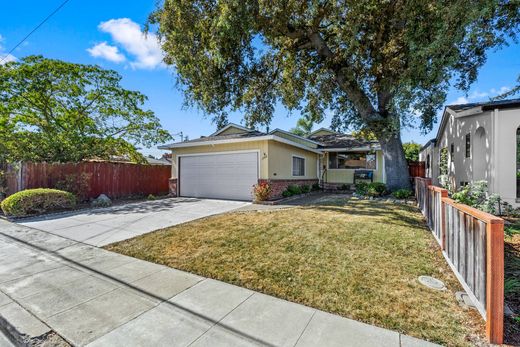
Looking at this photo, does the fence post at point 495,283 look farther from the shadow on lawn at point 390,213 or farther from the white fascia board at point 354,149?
the white fascia board at point 354,149

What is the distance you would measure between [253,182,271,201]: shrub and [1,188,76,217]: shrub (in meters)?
7.27

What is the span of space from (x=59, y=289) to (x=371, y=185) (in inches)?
470

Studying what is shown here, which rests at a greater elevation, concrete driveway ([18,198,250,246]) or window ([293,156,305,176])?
window ([293,156,305,176])

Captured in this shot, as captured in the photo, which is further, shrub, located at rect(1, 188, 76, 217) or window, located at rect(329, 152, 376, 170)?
window, located at rect(329, 152, 376, 170)

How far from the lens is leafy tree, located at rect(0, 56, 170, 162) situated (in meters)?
12.0

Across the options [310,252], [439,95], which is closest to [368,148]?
[439,95]

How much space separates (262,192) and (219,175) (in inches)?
116

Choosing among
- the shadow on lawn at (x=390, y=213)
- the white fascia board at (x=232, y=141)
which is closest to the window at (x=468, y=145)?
the shadow on lawn at (x=390, y=213)

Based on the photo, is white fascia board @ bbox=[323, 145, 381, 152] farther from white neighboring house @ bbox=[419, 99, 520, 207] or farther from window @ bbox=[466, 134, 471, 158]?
window @ bbox=[466, 134, 471, 158]

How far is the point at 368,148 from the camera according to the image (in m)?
15.6

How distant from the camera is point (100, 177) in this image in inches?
494

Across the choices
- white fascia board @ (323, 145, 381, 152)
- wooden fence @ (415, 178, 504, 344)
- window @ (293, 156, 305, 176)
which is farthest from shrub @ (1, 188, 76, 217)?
white fascia board @ (323, 145, 381, 152)

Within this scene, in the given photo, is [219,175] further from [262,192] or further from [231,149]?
[262,192]

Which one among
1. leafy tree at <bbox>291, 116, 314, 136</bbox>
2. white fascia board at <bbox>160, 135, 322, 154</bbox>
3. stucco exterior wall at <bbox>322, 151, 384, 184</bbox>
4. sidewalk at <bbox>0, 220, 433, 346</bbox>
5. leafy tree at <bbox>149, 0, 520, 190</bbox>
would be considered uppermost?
leafy tree at <bbox>291, 116, 314, 136</bbox>
